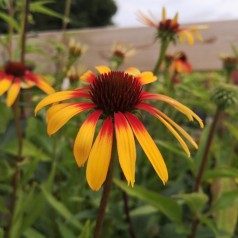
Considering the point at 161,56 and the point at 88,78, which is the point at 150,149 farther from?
the point at 161,56

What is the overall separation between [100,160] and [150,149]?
2.2 inches

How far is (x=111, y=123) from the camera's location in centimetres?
45

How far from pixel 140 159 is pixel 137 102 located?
1.80 feet

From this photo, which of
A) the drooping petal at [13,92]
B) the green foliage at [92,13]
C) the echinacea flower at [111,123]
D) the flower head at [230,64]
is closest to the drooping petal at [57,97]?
the echinacea flower at [111,123]

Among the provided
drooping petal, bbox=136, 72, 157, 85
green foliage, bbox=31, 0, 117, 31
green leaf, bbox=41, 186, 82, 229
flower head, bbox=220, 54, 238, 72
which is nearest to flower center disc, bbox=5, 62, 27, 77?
green leaf, bbox=41, 186, 82, 229

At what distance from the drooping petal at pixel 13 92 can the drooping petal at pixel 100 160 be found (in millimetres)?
330

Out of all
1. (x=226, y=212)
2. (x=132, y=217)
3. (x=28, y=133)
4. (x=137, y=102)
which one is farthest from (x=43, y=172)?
(x=137, y=102)

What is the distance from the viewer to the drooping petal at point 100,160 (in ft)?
1.24

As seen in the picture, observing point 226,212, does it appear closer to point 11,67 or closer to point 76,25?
point 11,67

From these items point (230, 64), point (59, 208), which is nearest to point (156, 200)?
point (59, 208)

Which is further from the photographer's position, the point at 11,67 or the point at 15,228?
the point at 11,67

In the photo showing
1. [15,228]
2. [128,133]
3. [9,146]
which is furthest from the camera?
[9,146]

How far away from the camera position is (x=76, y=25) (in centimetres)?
1238

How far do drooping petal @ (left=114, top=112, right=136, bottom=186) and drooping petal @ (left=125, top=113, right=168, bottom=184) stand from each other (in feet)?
0.04
